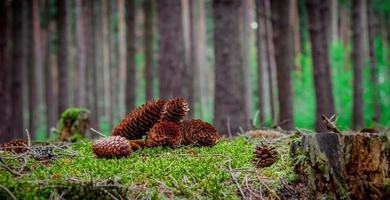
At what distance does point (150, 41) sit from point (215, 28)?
9648mm

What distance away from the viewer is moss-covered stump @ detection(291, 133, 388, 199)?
101 inches

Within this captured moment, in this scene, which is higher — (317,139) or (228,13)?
(228,13)

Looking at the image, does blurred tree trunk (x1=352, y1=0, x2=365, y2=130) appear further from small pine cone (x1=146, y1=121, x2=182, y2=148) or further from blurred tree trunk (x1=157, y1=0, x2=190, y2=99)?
small pine cone (x1=146, y1=121, x2=182, y2=148)

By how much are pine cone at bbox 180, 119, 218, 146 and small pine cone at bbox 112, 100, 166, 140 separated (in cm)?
23

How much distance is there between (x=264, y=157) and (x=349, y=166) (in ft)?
2.13

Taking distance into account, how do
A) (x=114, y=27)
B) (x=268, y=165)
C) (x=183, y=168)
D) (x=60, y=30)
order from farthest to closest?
(x=114, y=27)
(x=60, y=30)
(x=268, y=165)
(x=183, y=168)

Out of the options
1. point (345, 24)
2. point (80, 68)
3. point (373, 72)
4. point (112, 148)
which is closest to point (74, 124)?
point (112, 148)

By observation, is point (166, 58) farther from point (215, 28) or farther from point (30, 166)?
point (30, 166)

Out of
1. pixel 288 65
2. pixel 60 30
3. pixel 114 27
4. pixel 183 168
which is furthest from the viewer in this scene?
pixel 114 27

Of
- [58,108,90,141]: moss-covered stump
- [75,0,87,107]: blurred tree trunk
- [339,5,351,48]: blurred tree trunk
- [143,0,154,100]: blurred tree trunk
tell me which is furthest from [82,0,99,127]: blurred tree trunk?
[339,5,351,48]: blurred tree trunk

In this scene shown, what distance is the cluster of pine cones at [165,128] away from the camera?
3.46 m

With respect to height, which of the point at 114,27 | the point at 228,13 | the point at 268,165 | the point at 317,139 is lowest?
the point at 268,165

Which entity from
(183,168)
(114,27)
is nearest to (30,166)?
(183,168)

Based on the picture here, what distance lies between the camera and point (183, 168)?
2826 millimetres
